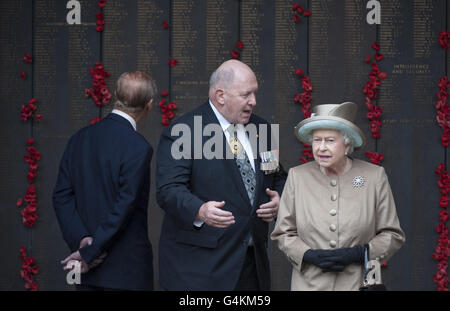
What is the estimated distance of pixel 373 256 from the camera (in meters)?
3.49

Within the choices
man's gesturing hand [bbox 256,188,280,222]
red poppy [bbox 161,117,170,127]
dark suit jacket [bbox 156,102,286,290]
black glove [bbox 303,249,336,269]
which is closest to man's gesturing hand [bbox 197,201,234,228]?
dark suit jacket [bbox 156,102,286,290]

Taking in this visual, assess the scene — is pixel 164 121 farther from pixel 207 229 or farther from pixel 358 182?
pixel 358 182

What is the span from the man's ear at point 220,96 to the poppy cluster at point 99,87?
208 cm

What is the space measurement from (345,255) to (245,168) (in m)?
0.88

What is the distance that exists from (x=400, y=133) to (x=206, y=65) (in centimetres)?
172

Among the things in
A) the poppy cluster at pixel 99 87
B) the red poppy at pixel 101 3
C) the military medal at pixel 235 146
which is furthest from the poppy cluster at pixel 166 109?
the military medal at pixel 235 146

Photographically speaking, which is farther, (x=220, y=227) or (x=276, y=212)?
(x=276, y=212)

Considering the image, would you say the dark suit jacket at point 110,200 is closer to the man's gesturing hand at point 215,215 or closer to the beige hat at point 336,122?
the man's gesturing hand at point 215,215

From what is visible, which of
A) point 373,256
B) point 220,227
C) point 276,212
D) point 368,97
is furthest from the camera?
point 368,97

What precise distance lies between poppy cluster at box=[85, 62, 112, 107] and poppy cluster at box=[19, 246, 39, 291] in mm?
1396

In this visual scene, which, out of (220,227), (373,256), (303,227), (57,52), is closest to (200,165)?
(220,227)

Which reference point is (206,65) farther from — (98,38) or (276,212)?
(276,212)

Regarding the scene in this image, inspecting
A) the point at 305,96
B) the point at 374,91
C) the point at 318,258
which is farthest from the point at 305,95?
the point at 318,258

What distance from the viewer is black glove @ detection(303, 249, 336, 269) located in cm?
346
